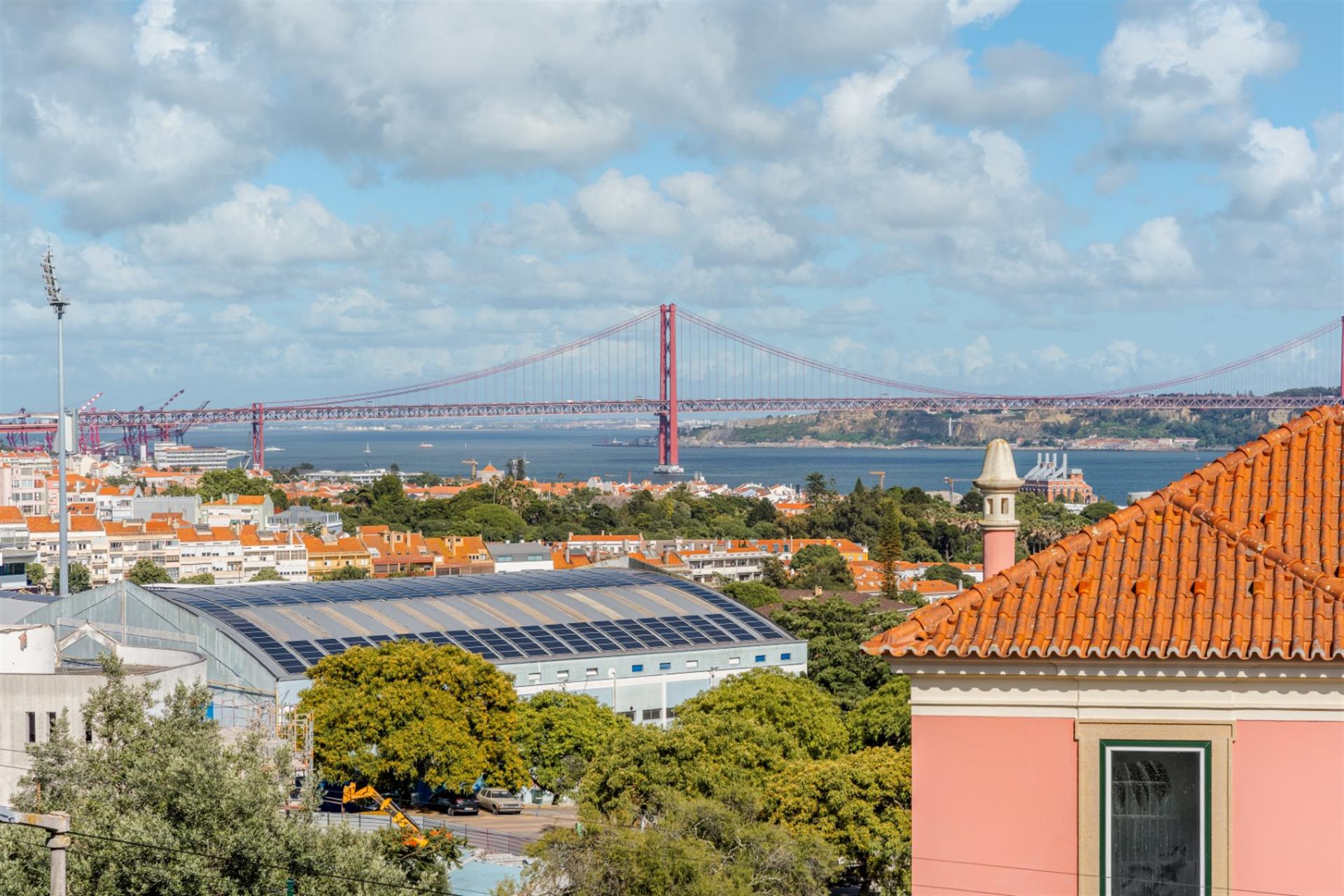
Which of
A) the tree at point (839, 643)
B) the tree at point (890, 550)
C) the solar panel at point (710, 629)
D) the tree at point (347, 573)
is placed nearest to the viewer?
the tree at point (839, 643)

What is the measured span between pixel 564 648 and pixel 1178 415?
14657cm

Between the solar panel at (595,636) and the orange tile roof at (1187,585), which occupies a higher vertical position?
the orange tile roof at (1187,585)

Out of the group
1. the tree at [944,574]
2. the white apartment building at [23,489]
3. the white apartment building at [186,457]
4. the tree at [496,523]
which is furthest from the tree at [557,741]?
the white apartment building at [186,457]

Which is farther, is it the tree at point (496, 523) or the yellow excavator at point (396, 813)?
the tree at point (496, 523)

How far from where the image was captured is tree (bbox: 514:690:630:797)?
2469cm

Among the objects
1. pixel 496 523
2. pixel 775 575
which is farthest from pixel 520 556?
pixel 496 523

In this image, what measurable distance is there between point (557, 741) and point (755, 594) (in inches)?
873

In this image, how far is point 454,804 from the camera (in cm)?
2438

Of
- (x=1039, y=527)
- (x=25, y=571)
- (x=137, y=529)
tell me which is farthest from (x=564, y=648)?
(x=137, y=529)

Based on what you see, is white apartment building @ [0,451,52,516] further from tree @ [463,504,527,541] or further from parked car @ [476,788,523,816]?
parked car @ [476,788,523,816]

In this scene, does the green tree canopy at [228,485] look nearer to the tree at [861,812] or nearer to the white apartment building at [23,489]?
the white apartment building at [23,489]

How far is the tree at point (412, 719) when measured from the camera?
→ 22.5 meters

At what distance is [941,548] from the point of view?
76.2m

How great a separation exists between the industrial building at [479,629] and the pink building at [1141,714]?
21846mm
